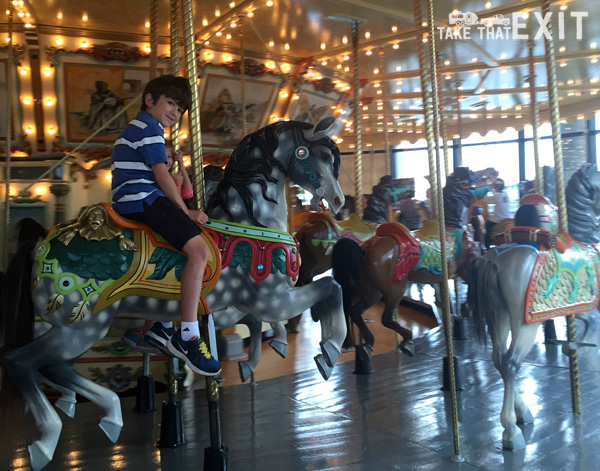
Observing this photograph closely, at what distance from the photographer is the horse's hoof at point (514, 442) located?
8.21 ft

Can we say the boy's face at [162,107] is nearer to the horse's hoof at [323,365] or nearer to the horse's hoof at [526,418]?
the horse's hoof at [323,365]

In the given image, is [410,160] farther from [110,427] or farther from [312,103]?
[110,427]

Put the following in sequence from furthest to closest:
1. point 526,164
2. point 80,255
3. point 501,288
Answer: point 526,164 < point 501,288 < point 80,255

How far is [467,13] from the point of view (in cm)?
512

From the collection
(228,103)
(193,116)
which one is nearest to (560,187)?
(193,116)

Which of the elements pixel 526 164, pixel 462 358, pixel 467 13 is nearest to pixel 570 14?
pixel 467 13

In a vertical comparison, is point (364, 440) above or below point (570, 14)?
below

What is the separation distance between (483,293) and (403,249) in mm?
1368

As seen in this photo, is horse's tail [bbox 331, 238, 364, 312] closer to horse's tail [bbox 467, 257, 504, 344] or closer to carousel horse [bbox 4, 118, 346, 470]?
horse's tail [bbox 467, 257, 504, 344]

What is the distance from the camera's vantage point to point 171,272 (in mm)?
2055

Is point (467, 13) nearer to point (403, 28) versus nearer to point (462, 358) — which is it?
point (403, 28)

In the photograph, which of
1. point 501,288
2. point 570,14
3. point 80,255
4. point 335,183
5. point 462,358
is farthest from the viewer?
point 570,14

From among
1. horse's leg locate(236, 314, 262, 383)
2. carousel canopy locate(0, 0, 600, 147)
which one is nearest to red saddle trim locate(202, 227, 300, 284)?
horse's leg locate(236, 314, 262, 383)

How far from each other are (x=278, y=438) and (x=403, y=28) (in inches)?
166
